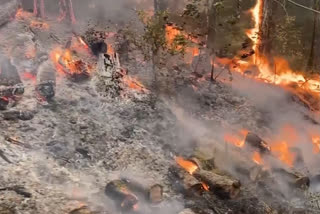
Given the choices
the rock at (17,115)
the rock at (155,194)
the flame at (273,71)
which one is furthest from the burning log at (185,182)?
the flame at (273,71)

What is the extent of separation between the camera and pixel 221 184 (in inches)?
590

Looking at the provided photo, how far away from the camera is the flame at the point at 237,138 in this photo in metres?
18.8

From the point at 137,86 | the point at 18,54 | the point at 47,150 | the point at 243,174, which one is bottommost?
the point at 243,174

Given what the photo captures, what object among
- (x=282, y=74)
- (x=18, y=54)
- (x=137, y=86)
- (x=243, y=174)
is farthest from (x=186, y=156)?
(x=282, y=74)

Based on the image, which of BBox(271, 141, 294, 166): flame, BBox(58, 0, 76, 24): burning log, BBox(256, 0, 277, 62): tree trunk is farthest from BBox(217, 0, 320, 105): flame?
BBox(58, 0, 76, 24): burning log

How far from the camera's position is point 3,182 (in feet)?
41.8

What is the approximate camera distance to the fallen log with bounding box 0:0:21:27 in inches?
806

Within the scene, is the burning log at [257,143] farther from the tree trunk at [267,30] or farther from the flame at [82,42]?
the flame at [82,42]

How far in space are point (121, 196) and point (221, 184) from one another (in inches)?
158

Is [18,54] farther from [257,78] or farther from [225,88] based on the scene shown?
[257,78]

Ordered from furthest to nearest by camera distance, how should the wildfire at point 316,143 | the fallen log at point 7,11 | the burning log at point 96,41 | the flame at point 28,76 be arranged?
the burning log at point 96,41
the fallen log at point 7,11
the wildfire at point 316,143
the flame at point 28,76

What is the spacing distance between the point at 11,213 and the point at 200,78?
45.2 feet

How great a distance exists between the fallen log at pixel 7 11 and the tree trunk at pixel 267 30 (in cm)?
1472

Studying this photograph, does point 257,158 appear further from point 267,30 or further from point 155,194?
point 267,30
